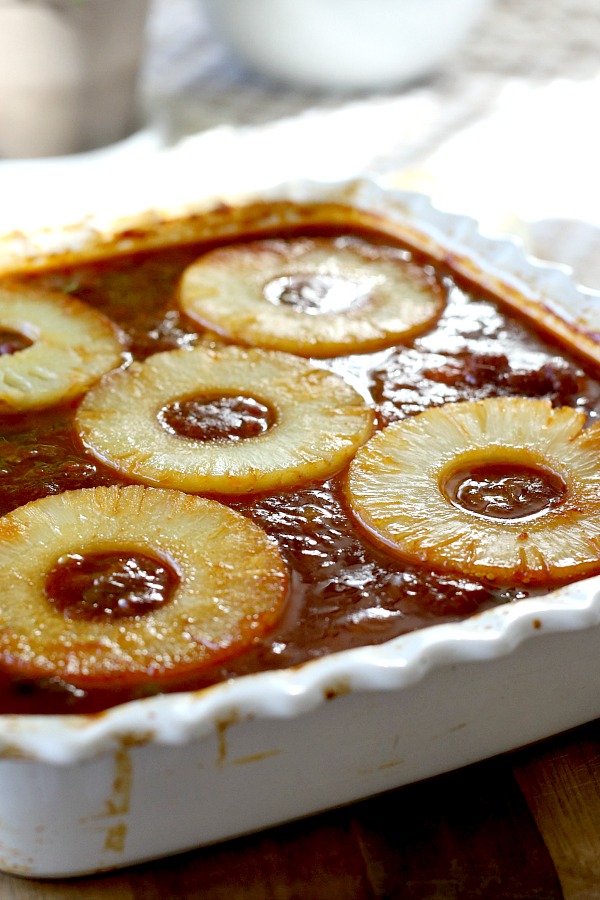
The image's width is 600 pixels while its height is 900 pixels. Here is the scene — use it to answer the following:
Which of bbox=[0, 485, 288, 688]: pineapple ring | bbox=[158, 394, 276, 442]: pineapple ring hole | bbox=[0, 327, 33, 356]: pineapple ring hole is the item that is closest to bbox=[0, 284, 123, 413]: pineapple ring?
bbox=[0, 327, 33, 356]: pineapple ring hole

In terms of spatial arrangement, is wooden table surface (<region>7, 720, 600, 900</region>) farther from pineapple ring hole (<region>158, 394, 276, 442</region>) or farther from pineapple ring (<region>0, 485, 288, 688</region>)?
pineapple ring hole (<region>158, 394, 276, 442</region>)

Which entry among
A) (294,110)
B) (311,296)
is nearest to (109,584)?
(311,296)

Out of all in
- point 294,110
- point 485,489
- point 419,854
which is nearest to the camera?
point 419,854

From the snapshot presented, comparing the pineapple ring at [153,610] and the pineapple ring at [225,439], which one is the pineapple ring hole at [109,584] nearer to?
the pineapple ring at [153,610]

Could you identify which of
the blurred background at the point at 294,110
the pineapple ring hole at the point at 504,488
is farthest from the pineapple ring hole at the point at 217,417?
the blurred background at the point at 294,110

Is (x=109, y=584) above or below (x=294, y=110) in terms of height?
above

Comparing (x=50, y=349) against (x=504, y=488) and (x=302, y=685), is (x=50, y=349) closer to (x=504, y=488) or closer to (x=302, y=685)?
(x=504, y=488)

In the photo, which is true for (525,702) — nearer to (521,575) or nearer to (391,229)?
(521,575)
